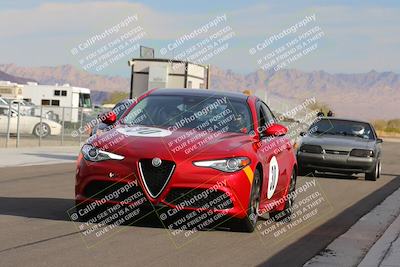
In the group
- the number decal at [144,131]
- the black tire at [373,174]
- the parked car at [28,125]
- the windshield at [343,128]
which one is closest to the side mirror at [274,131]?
the number decal at [144,131]

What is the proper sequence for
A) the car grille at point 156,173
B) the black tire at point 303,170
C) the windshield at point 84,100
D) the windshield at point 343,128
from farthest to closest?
1. the windshield at point 84,100
2. the windshield at point 343,128
3. the black tire at point 303,170
4. the car grille at point 156,173

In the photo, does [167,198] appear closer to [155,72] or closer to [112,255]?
A: [112,255]

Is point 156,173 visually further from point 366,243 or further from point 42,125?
point 42,125

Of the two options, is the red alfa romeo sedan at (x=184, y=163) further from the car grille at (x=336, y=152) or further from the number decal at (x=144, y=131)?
the car grille at (x=336, y=152)

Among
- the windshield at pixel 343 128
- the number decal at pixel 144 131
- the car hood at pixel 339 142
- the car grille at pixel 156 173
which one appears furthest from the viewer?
the windshield at pixel 343 128

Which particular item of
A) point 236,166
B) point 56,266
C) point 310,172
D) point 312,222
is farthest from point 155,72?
point 56,266

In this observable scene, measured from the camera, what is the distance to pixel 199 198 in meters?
8.62

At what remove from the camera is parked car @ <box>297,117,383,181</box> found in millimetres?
19594

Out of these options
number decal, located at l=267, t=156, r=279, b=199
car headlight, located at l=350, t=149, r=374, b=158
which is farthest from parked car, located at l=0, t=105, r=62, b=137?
number decal, located at l=267, t=156, r=279, b=199

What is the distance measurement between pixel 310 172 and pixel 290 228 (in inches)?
423

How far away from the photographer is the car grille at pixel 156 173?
27.9 ft

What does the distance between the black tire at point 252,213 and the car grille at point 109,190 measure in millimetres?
1186

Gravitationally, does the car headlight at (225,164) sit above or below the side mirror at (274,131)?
below

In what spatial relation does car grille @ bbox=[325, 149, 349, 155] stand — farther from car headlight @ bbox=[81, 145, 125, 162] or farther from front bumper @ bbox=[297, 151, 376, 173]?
car headlight @ bbox=[81, 145, 125, 162]
